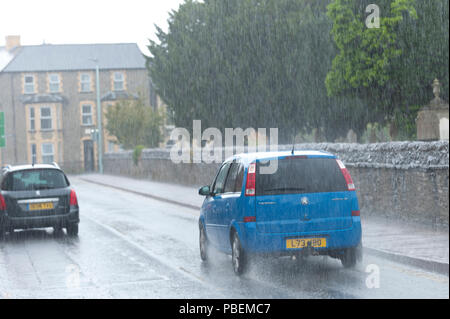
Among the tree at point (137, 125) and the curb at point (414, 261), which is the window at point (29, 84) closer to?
the tree at point (137, 125)

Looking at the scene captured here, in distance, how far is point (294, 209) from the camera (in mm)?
9500

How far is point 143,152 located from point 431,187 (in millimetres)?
32872

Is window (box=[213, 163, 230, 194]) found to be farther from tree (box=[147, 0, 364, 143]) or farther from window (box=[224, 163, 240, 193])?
tree (box=[147, 0, 364, 143])

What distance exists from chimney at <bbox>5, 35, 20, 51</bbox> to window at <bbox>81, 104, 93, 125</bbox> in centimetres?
1121

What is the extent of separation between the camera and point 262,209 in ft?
31.1

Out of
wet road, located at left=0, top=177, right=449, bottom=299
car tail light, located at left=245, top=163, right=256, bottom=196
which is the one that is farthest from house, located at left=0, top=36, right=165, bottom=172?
car tail light, located at left=245, top=163, right=256, bottom=196

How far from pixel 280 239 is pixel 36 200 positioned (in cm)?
745

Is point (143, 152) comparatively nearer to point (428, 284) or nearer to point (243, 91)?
point (243, 91)

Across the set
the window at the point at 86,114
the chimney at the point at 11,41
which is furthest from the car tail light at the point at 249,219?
the chimney at the point at 11,41

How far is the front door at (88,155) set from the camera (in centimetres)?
7150

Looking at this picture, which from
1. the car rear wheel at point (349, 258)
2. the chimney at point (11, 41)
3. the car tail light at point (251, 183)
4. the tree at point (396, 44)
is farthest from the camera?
the chimney at point (11, 41)

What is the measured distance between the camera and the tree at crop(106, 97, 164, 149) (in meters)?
54.2
